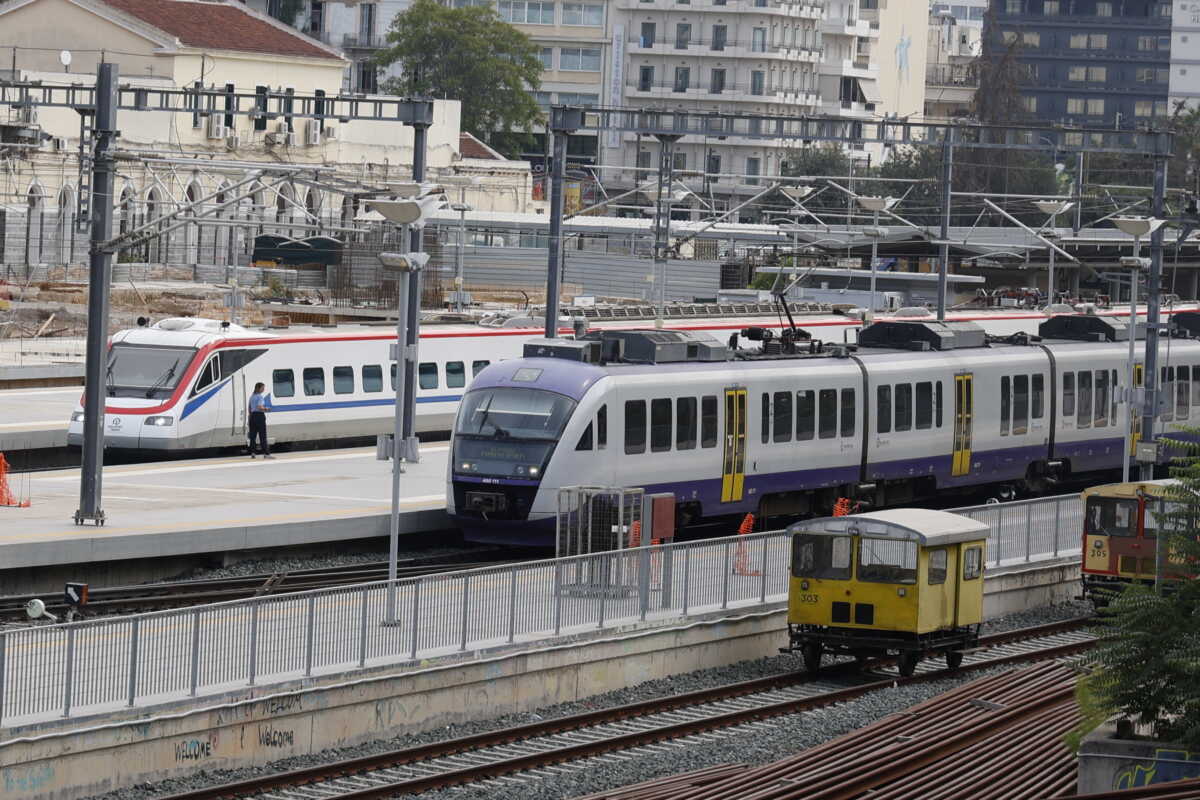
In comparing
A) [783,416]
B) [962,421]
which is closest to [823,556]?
[783,416]

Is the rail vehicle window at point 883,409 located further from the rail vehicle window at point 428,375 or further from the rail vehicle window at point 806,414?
the rail vehicle window at point 428,375

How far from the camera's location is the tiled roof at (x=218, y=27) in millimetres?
89938

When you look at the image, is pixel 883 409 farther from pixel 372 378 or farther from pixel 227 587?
pixel 227 587

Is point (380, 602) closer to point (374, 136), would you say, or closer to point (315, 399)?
point (315, 399)

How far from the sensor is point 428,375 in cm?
4541

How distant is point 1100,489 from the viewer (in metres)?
31.2

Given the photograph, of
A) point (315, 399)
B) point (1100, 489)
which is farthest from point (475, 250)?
point (1100, 489)

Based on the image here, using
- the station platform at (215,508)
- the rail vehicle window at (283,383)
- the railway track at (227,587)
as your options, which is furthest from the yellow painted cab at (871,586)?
the rail vehicle window at (283,383)

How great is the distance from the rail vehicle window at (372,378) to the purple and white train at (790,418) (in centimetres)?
990

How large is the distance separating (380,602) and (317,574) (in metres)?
7.16

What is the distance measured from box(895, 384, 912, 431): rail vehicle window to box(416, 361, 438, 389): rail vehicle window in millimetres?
12001

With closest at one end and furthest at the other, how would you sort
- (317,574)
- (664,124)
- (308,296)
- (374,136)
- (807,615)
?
(807,615)
(317,574)
(664,124)
(308,296)
(374,136)

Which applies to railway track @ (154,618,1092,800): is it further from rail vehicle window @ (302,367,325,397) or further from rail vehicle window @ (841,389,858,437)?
rail vehicle window @ (302,367,325,397)

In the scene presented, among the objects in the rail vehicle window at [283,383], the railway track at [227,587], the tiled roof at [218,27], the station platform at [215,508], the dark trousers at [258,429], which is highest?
the tiled roof at [218,27]
